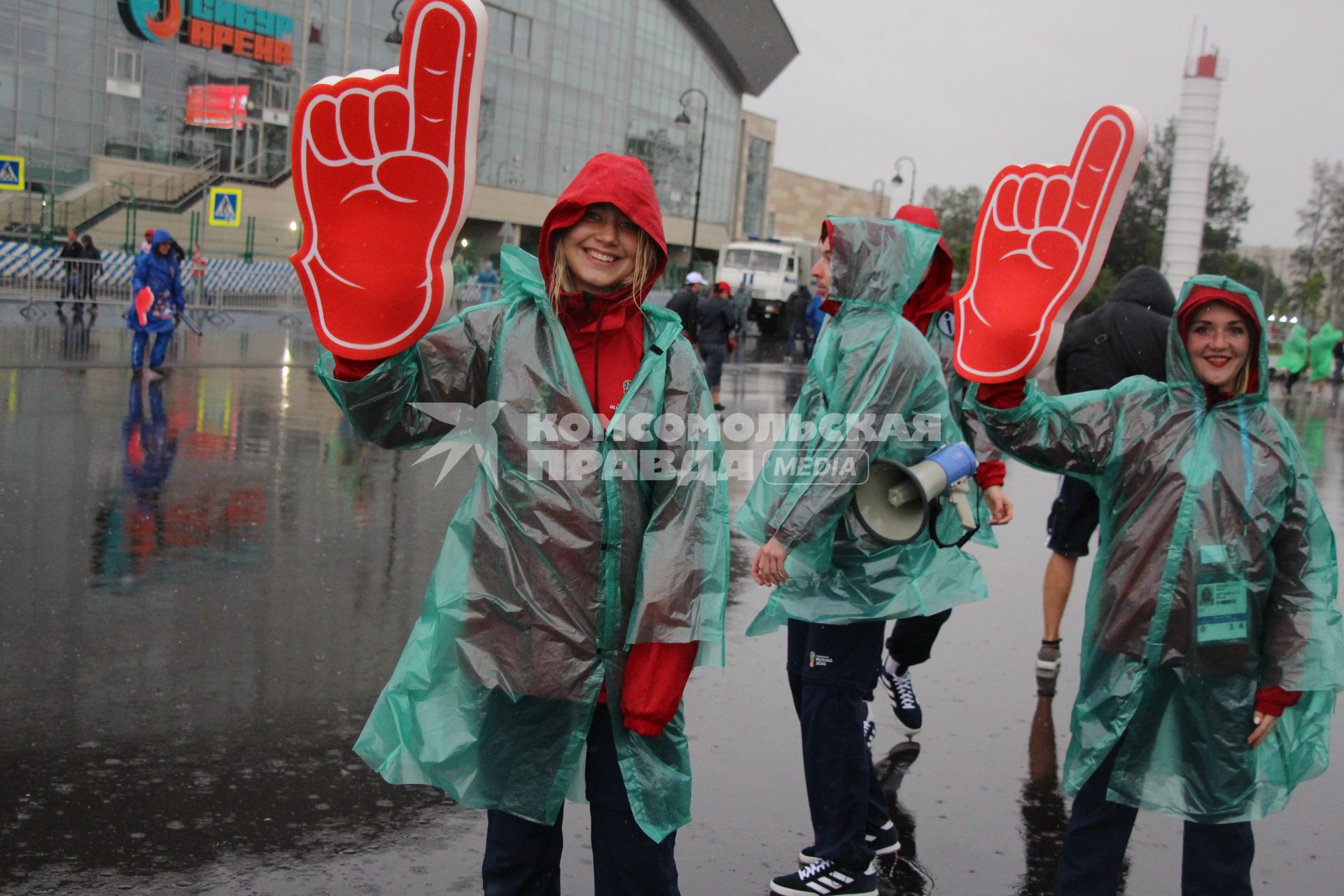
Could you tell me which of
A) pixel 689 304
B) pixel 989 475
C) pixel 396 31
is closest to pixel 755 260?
pixel 396 31

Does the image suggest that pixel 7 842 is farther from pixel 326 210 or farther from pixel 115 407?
pixel 115 407

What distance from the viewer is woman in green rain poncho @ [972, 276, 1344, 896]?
3215 millimetres

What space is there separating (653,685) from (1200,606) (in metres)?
1.41

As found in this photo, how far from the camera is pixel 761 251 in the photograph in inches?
1656

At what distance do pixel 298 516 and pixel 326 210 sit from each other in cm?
596

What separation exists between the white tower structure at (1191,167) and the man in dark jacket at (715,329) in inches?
2331

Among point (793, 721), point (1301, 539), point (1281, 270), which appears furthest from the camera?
point (1281, 270)

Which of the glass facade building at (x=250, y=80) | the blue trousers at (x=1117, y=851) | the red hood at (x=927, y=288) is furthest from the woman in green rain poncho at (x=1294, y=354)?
the blue trousers at (x=1117, y=851)

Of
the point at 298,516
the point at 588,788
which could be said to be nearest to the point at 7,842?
the point at 588,788

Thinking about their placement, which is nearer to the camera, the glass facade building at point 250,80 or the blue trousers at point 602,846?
the blue trousers at point 602,846

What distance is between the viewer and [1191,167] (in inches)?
2854

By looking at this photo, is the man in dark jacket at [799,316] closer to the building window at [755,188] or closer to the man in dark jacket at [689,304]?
the man in dark jacket at [689,304]

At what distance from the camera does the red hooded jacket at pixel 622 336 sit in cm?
275

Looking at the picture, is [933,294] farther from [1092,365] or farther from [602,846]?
[602,846]
